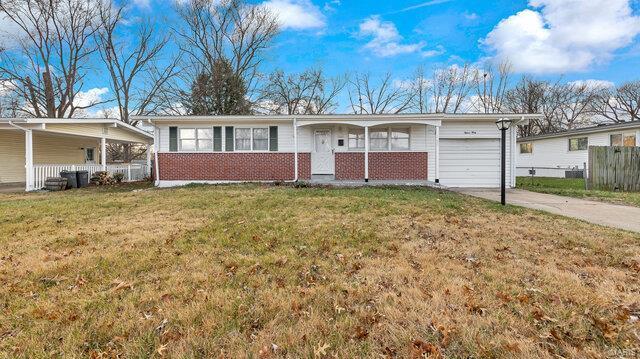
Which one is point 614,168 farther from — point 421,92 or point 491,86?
point 491,86

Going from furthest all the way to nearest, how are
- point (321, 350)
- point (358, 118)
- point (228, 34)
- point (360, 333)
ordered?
1. point (228, 34)
2. point (358, 118)
3. point (360, 333)
4. point (321, 350)

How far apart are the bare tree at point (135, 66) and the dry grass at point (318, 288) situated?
81.6 ft

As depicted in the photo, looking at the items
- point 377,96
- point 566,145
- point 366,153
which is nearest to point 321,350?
point 366,153

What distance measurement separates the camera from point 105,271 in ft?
12.2

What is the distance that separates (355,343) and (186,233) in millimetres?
3962

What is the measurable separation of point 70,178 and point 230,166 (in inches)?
272

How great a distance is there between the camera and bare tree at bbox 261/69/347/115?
1155 inches

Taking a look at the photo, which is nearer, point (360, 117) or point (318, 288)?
point (318, 288)

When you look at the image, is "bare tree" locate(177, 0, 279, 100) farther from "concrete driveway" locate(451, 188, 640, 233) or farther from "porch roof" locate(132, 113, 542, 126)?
"concrete driveway" locate(451, 188, 640, 233)

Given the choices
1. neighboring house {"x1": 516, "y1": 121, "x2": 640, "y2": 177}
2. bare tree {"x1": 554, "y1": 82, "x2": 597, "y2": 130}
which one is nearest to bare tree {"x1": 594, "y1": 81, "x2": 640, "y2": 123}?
bare tree {"x1": 554, "y1": 82, "x2": 597, "y2": 130}

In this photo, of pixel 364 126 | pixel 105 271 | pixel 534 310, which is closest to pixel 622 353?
pixel 534 310

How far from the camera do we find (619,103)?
1294 inches

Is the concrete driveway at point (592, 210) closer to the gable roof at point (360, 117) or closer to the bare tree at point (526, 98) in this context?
the gable roof at point (360, 117)

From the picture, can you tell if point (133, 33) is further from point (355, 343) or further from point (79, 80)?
point (355, 343)
